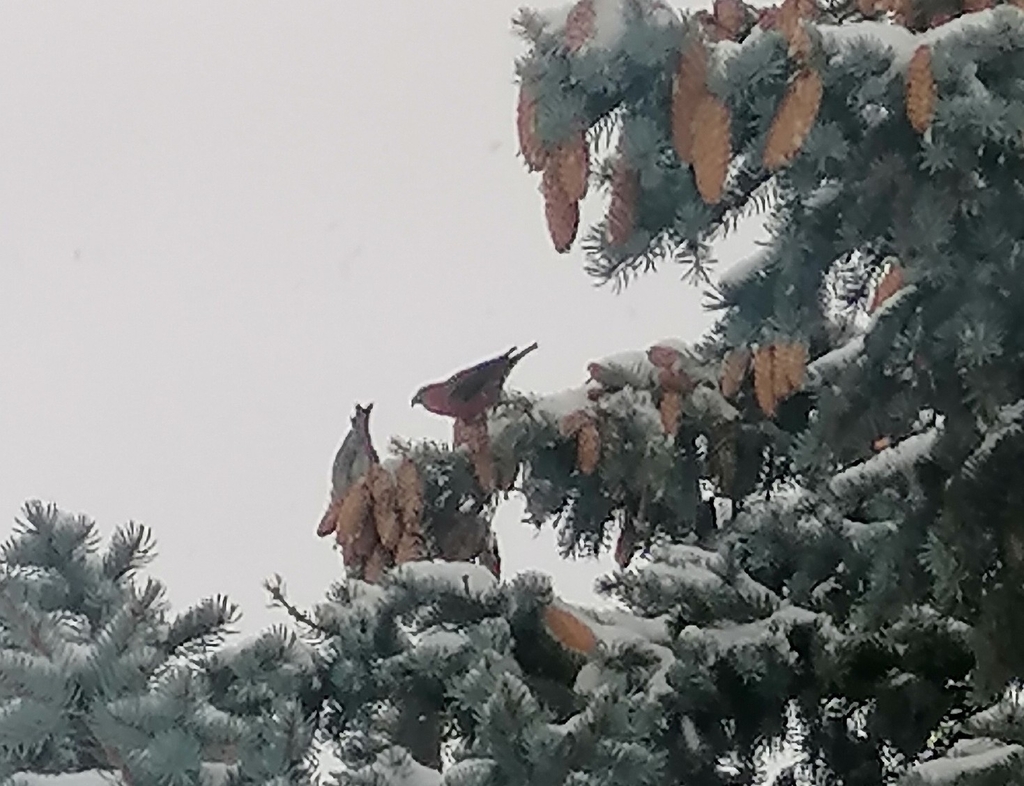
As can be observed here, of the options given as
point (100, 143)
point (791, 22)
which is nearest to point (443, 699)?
point (791, 22)

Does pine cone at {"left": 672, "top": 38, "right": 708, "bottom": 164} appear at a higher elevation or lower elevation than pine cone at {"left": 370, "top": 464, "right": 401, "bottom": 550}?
higher

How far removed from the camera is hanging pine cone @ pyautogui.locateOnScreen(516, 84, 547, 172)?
0.75m

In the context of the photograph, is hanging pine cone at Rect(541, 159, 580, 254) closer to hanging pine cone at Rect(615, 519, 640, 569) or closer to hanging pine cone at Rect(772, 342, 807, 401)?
hanging pine cone at Rect(772, 342, 807, 401)

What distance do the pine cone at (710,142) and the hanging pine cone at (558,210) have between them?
0.24ft

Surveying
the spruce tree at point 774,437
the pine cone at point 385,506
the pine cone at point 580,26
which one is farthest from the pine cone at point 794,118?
the pine cone at point 385,506

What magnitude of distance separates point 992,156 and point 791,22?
0.42ft

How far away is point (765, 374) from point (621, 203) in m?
0.17

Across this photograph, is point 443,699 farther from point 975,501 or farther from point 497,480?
point 975,501

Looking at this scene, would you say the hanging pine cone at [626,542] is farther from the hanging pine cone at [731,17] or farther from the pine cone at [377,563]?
the hanging pine cone at [731,17]

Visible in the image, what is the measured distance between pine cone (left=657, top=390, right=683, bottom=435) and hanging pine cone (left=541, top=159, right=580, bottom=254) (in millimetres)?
264

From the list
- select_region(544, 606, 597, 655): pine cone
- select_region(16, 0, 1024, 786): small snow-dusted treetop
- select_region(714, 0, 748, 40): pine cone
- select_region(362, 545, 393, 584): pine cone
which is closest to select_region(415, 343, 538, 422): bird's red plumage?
select_region(16, 0, 1024, 786): small snow-dusted treetop

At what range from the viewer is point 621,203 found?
799mm

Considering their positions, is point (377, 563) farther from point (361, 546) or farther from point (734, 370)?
point (734, 370)

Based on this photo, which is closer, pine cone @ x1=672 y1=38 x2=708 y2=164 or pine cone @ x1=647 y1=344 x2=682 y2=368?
pine cone @ x1=672 y1=38 x2=708 y2=164
